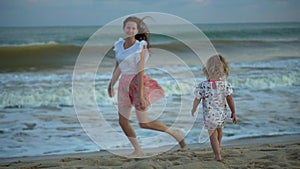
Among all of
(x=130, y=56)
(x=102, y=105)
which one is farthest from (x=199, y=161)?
(x=102, y=105)

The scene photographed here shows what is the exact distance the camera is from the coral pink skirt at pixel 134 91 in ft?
15.1

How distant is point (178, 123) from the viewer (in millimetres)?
7234

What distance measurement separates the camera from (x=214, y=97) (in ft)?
13.5

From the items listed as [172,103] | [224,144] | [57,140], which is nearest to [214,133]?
[224,144]

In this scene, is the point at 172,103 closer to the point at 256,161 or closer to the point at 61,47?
the point at 256,161

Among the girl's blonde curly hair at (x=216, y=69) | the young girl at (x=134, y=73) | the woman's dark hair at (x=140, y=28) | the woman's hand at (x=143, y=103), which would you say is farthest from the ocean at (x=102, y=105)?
the girl's blonde curly hair at (x=216, y=69)

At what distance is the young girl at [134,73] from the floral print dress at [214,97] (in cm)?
67

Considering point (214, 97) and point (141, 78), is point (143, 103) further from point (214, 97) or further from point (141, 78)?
point (214, 97)

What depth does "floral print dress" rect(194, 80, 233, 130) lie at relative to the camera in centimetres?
412

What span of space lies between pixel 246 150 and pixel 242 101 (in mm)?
4349

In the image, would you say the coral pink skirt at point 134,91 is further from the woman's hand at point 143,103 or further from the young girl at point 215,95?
the young girl at point 215,95

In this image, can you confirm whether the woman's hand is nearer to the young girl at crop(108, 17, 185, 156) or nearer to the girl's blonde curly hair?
the young girl at crop(108, 17, 185, 156)

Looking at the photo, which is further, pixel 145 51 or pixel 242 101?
pixel 242 101

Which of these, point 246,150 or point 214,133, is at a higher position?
point 214,133
